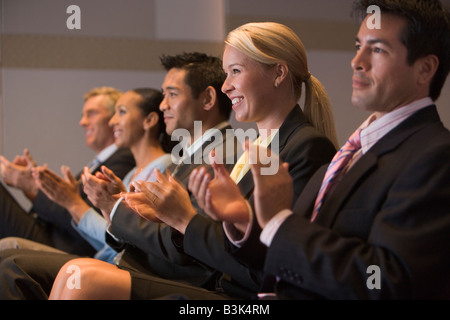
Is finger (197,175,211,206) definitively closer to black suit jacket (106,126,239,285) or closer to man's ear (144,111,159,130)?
black suit jacket (106,126,239,285)

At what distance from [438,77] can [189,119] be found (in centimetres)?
145

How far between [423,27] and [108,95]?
10.1 ft

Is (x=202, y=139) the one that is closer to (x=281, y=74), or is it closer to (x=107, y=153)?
(x=281, y=74)

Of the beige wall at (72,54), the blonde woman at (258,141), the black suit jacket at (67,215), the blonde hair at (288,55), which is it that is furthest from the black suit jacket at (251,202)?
the beige wall at (72,54)

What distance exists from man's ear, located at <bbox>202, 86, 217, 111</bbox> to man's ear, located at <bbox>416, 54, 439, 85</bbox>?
4.50ft

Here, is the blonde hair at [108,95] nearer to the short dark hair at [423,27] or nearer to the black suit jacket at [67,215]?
the black suit jacket at [67,215]

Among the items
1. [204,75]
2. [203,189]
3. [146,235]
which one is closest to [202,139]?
[204,75]

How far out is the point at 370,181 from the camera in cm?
136

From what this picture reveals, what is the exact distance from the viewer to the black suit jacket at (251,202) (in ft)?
5.53

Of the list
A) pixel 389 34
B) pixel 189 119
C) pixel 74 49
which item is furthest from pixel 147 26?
pixel 389 34

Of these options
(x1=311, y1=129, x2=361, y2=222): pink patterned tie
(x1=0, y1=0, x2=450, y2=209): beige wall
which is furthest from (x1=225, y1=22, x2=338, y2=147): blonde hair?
(x1=0, y1=0, x2=450, y2=209): beige wall

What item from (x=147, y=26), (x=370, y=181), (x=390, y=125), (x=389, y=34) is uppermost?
(x=147, y=26)

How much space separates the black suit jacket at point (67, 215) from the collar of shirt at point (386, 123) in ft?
7.38
